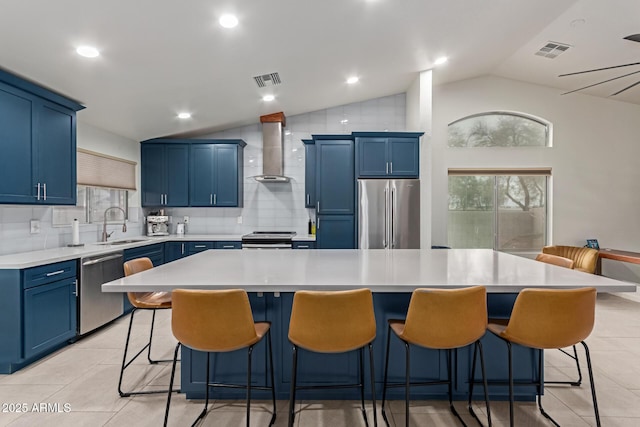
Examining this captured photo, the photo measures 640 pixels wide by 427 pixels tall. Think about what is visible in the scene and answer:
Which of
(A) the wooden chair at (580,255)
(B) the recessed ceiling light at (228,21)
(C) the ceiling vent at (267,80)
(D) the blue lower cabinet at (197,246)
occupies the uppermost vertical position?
(C) the ceiling vent at (267,80)

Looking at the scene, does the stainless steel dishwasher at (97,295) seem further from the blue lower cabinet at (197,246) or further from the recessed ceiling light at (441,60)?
the recessed ceiling light at (441,60)

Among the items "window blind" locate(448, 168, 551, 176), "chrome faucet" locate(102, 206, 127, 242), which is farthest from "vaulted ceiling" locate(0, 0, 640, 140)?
"window blind" locate(448, 168, 551, 176)

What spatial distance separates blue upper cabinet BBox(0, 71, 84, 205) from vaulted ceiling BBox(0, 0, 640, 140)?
149mm

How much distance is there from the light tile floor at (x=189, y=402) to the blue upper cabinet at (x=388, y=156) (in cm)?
275

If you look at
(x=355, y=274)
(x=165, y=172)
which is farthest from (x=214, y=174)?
(x=355, y=274)

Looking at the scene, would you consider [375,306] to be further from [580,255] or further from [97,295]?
[580,255]

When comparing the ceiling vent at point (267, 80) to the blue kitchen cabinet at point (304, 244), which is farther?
the blue kitchen cabinet at point (304, 244)

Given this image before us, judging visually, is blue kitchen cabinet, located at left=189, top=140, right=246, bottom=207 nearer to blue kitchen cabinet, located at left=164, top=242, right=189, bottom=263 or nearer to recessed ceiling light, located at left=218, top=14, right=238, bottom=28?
blue kitchen cabinet, located at left=164, top=242, right=189, bottom=263

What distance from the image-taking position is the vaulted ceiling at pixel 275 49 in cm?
239

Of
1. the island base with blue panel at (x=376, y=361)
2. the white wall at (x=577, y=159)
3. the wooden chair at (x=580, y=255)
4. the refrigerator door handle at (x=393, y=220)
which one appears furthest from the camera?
the white wall at (x=577, y=159)

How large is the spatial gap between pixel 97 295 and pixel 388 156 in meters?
3.91

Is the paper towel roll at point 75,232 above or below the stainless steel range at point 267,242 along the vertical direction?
above

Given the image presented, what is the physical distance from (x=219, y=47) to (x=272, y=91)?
4.47ft

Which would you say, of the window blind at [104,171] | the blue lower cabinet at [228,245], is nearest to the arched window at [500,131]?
the blue lower cabinet at [228,245]
